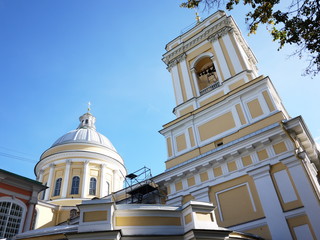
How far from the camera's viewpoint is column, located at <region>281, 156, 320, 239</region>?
33.1ft

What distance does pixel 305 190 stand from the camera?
35.2 ft

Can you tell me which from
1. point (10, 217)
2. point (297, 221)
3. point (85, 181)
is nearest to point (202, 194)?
point (297, 221)

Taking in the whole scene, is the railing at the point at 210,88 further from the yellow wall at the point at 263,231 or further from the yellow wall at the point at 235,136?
the yellow wall at the point at 263,231

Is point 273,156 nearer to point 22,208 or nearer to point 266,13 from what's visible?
point 266,13

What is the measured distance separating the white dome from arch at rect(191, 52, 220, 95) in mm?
15913

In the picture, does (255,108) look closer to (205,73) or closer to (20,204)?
(205,73)

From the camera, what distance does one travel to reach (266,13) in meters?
7.11

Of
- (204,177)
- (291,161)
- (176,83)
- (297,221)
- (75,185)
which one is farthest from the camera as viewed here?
(75,185)

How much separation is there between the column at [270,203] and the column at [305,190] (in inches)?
33.7

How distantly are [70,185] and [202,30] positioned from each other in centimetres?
1858

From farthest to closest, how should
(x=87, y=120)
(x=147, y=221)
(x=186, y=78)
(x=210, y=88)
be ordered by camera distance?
(x=87, y=120), (x=186, y=78), (x=210, y=88), (x=147, y=221)

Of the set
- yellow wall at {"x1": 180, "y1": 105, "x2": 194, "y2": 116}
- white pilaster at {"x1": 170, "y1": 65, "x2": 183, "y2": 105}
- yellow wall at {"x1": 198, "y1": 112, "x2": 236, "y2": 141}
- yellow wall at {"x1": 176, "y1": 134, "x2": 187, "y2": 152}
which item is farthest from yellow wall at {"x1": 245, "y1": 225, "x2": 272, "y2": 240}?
white pilaster at {"x1": 170, "y1": 65, "x2": 183, "y2": 105}

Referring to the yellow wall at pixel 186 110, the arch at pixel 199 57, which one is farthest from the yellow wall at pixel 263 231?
the arch at pixel 199 57

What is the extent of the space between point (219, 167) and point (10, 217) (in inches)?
384
